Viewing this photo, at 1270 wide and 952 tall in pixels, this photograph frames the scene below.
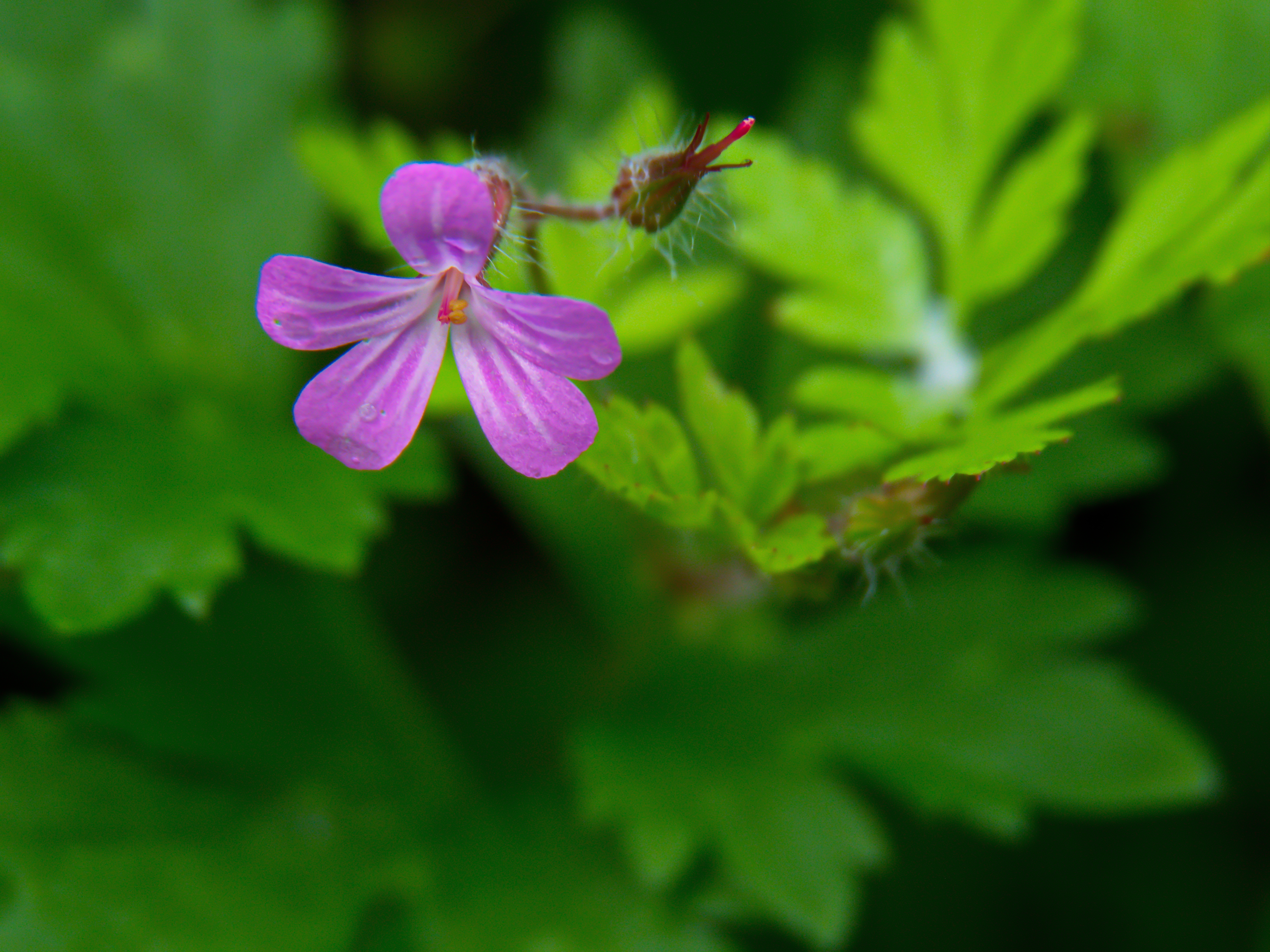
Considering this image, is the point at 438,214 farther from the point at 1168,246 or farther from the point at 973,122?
the point at 973,122

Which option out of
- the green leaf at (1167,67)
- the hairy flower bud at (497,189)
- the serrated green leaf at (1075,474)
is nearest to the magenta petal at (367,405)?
the hairy flower bud at (497,189)

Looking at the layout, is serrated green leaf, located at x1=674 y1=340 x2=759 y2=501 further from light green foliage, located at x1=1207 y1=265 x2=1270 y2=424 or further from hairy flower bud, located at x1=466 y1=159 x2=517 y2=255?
light green foliage, located at x1=1207 y1=265 x2=1270 y2=424

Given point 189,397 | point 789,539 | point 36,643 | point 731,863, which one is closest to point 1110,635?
point 731,863

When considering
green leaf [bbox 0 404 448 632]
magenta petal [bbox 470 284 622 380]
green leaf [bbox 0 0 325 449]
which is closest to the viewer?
magenta petal [bbox 470 284 622 380]

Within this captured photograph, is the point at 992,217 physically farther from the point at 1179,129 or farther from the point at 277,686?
the point at 277,686

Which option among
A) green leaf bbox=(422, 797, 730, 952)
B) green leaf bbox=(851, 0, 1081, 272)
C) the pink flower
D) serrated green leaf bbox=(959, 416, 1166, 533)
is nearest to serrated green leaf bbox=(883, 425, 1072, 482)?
the pink flower
